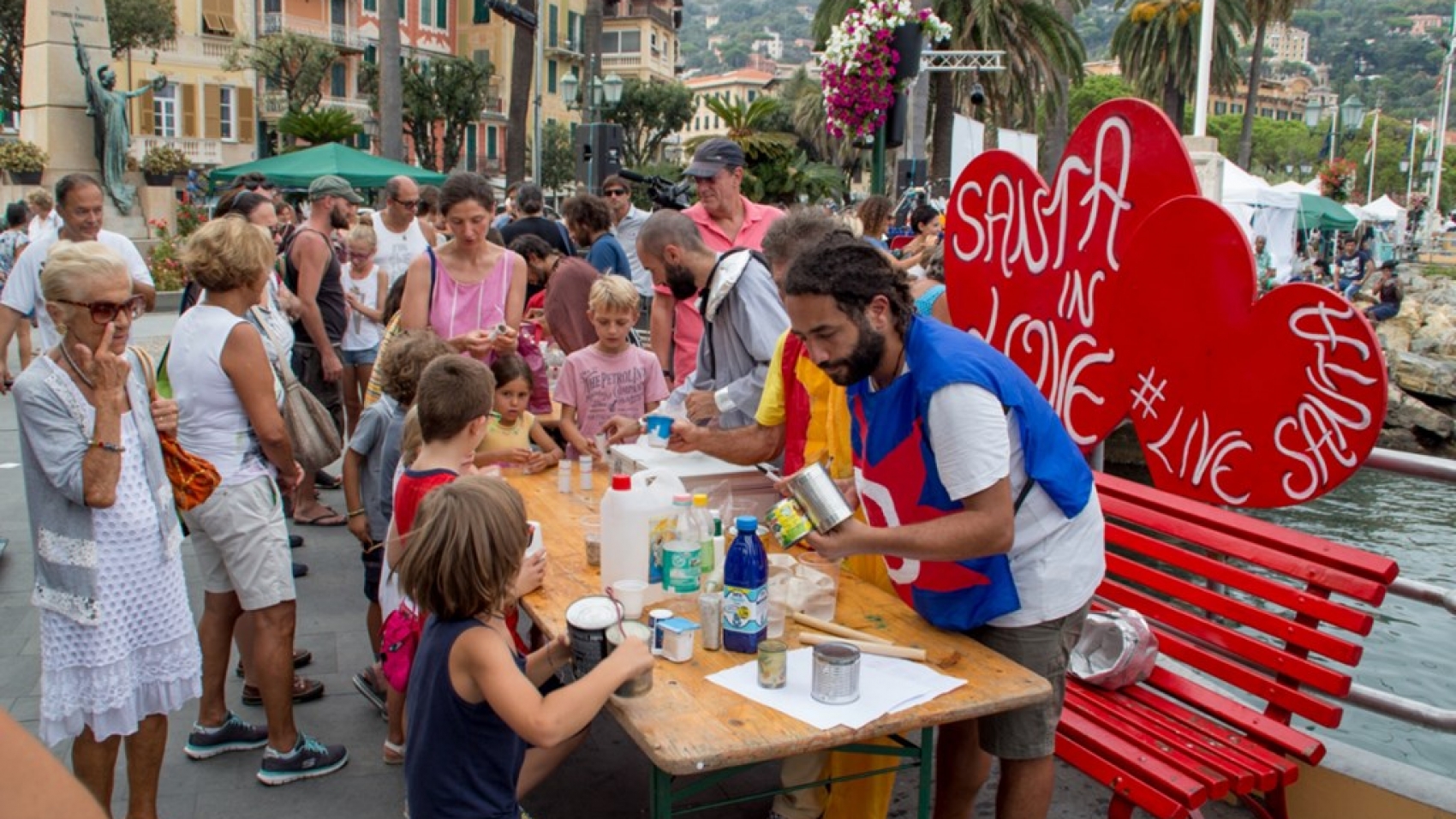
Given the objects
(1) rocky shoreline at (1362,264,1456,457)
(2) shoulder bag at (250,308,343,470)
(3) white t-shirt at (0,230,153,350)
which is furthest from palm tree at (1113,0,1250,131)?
(2) shoulder bag at (250,308,343,470)

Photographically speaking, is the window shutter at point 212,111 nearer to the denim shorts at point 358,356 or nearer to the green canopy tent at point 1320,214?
the green canopy tent at point 1320,214

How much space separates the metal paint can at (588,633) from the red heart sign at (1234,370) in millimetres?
2287

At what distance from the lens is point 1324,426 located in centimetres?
343

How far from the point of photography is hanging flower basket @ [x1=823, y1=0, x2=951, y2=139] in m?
10.7

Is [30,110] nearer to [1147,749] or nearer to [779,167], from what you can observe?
[779,167]

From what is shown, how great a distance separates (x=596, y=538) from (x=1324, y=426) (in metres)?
2.28

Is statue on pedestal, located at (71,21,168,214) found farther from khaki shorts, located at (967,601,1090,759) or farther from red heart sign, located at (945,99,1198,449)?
khaki shorts, located at (967,601,1090,759)

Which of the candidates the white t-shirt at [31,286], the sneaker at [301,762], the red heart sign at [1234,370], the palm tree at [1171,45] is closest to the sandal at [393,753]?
the sneaker at [301,762]

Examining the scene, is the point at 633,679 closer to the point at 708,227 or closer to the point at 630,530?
the point at 630,530

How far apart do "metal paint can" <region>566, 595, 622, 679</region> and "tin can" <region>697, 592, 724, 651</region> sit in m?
0.31

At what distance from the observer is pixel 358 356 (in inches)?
288

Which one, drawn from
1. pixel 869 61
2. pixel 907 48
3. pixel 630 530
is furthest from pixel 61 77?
pixel 630 530

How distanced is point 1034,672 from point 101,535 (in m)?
2.49

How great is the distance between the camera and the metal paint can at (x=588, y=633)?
95.9 inches
